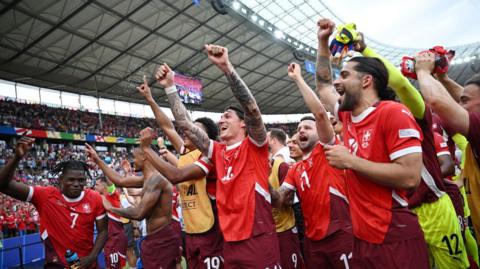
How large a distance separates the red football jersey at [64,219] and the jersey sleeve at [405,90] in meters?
3.32

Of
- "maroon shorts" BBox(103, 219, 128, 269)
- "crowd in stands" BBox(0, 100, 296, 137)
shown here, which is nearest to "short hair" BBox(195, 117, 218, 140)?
"maroon shorts" BBox(103, 219, 128, 269)

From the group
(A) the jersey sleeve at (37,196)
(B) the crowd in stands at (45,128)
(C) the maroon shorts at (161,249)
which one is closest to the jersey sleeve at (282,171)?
(C) the maroon shorts at (161,249)

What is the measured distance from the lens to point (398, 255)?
208cm

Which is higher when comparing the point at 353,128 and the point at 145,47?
the point at 145,47

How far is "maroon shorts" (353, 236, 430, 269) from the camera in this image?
2074 mm

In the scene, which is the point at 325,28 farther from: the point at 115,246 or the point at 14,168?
the point at 115,246

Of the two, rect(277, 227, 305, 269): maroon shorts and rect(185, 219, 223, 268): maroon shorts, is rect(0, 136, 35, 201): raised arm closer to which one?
rect(185, 219, 223, 268): maroon shorts

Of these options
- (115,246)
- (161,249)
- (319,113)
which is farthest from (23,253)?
(319,113)

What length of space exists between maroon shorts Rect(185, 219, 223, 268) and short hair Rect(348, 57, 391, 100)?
6.81 ft

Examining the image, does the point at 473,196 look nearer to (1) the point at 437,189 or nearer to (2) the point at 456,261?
(1) the point at 437,189

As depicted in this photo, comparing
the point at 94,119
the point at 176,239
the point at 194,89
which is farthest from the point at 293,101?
the point at 176,239

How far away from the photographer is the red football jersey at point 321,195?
3.25m

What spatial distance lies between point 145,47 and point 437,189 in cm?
2376

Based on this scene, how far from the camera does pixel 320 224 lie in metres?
3.27
